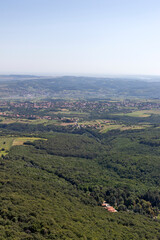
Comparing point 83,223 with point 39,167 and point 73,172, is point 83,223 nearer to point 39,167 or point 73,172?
point 73,172

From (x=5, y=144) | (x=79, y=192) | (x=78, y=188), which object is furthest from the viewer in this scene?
(x=5, y=144)

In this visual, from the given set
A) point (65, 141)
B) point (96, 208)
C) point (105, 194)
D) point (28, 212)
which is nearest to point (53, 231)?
point (28, 212)

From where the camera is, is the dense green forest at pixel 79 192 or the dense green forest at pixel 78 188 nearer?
the dense green forest at pixel 79 192

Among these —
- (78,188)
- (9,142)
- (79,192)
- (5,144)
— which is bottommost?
(78,188)

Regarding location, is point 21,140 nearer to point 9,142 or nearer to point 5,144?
point 9,142

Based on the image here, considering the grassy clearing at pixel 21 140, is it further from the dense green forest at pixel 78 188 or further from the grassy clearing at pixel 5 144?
the grassy clearing at pixel 5 144

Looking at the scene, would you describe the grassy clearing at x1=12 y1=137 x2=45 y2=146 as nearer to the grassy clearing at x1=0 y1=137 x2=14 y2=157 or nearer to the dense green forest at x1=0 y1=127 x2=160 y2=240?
the grassy clearing at x1=0 y1=137 x2=14 y2=157

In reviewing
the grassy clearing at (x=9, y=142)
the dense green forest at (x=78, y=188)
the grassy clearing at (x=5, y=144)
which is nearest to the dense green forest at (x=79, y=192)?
the dense green forest at (x=78, y=188)

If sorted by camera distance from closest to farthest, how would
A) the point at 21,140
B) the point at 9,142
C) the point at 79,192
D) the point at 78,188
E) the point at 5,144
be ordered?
the point at 79,192 → the point at 78,188 → the point at 5,144 → the point at 9,142 → the point at 21,140

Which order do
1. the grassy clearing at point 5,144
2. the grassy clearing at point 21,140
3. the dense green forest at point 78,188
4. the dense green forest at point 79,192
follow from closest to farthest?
1. the dense green forest at point 79,192
2. the dense green forest at point 78,188
3. the grassy clearing at point 5,144
4. the grassy clearing at point 21,140

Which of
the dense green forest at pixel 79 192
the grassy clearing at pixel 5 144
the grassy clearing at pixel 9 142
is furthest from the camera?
the grassy clearing at pixel 9 142

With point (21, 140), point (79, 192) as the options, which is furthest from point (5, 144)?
point (79, 192)
